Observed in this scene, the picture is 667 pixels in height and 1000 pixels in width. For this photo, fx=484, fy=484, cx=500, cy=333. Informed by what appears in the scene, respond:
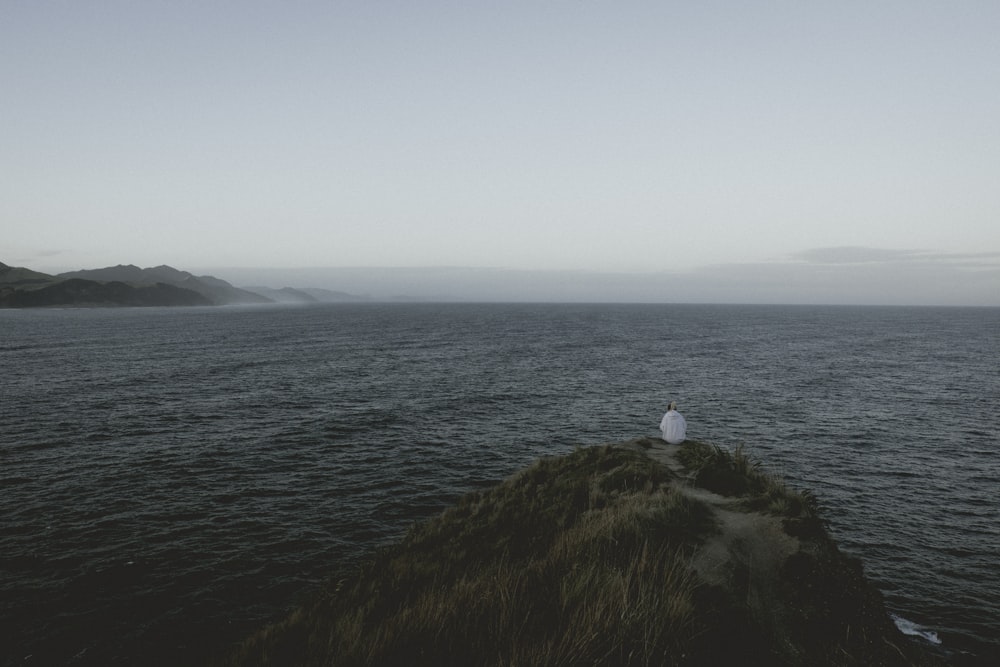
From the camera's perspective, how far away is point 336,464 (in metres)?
26.3

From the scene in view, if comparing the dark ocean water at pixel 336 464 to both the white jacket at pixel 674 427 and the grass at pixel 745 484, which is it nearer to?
the grass at pixel 745 484

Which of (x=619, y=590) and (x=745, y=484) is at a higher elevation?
(x=619, y=590)

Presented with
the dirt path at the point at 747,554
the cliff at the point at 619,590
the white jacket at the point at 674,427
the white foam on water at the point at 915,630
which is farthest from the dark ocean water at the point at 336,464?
the white jacket at the point at 674,427

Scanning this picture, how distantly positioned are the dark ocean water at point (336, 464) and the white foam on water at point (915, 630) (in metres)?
0.15

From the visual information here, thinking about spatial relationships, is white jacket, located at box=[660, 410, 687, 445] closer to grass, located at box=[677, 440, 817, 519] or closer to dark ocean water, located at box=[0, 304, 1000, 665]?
grass, located at box=[677, 440, 817, 519]

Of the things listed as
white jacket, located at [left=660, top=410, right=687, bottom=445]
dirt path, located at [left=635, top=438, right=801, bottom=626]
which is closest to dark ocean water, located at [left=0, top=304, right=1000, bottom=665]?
dirt path, located at [left=635, top=438, right=801, bottom=626]

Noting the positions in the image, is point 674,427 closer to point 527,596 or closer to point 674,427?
point 674,427

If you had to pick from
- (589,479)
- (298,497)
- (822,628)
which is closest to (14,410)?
(298,497)

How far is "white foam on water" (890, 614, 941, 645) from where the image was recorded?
42.9 ft

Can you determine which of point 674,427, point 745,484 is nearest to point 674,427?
point 674,427

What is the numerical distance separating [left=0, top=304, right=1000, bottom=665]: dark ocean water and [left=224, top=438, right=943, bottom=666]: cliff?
4.87 m

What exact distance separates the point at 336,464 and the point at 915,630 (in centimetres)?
2416

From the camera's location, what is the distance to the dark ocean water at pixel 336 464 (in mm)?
14547

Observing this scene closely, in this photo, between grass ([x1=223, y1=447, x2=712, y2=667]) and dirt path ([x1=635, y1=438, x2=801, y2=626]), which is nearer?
grass ([x1=223, y1=447, x2=712, y2=667])
